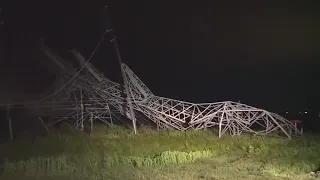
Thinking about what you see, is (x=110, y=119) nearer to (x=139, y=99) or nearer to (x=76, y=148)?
(x=139, y=99)

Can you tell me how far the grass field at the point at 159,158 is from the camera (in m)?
9.38

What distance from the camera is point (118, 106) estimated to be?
19.7 metres

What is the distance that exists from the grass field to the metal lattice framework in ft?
5.17

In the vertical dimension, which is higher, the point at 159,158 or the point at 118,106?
the point at 118,106

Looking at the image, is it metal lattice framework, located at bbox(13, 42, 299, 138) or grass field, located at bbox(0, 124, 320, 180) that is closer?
grass field, located at bbox(0, 124, 320, 180)

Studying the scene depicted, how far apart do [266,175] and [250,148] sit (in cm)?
433

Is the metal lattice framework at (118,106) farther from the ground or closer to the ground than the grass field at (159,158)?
farther from the ground

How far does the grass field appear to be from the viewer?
9.38 meters

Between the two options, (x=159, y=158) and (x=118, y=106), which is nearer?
(x=159, y=158)

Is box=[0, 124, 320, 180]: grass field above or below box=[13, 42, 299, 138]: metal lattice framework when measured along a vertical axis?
below

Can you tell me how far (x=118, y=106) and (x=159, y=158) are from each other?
28.2 ft

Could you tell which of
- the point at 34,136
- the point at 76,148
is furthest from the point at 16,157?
the point at 34,136

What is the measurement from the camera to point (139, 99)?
19.4 m

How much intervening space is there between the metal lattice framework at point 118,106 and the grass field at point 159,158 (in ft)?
5.17
